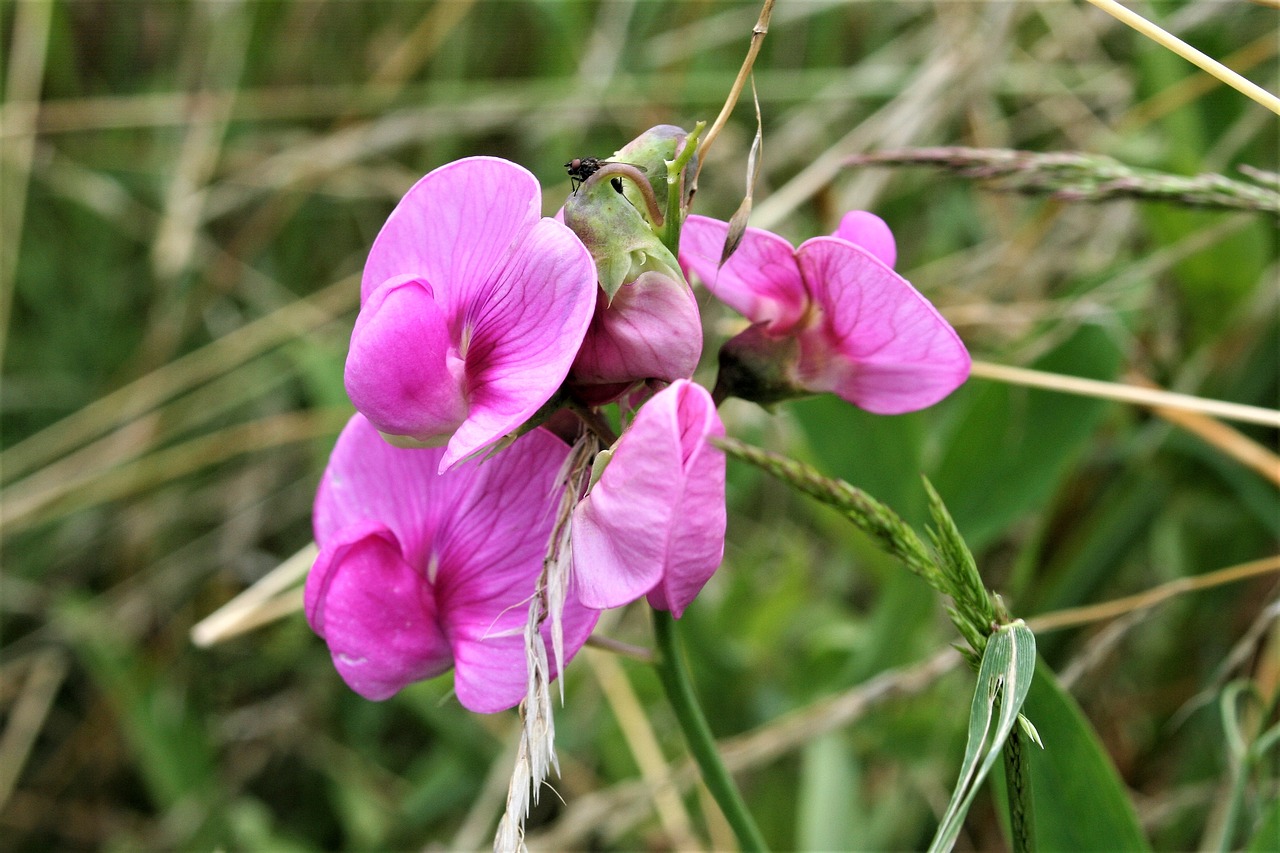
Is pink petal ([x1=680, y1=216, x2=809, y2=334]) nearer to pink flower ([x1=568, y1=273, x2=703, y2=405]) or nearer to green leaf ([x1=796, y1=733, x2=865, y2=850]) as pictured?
pink flower ([x1=568, y1=273, x2=703, y2=405])

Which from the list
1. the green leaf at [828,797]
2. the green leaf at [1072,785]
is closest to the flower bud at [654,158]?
the green leaf at [1072,785]

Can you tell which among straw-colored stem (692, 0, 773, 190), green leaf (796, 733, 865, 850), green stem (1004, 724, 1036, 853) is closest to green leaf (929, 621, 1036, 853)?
green stem (1004, 724, 1036, 853)

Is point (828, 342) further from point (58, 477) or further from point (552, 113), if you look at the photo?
point (58, 477)

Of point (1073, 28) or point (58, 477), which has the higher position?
point (1073, 28)

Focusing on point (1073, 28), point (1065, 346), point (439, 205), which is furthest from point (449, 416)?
point (1073, 28)

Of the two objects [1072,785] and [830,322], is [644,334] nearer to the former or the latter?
[830,322]

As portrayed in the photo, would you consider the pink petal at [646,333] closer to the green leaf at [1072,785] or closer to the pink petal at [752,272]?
the pink petal at [752,272]
